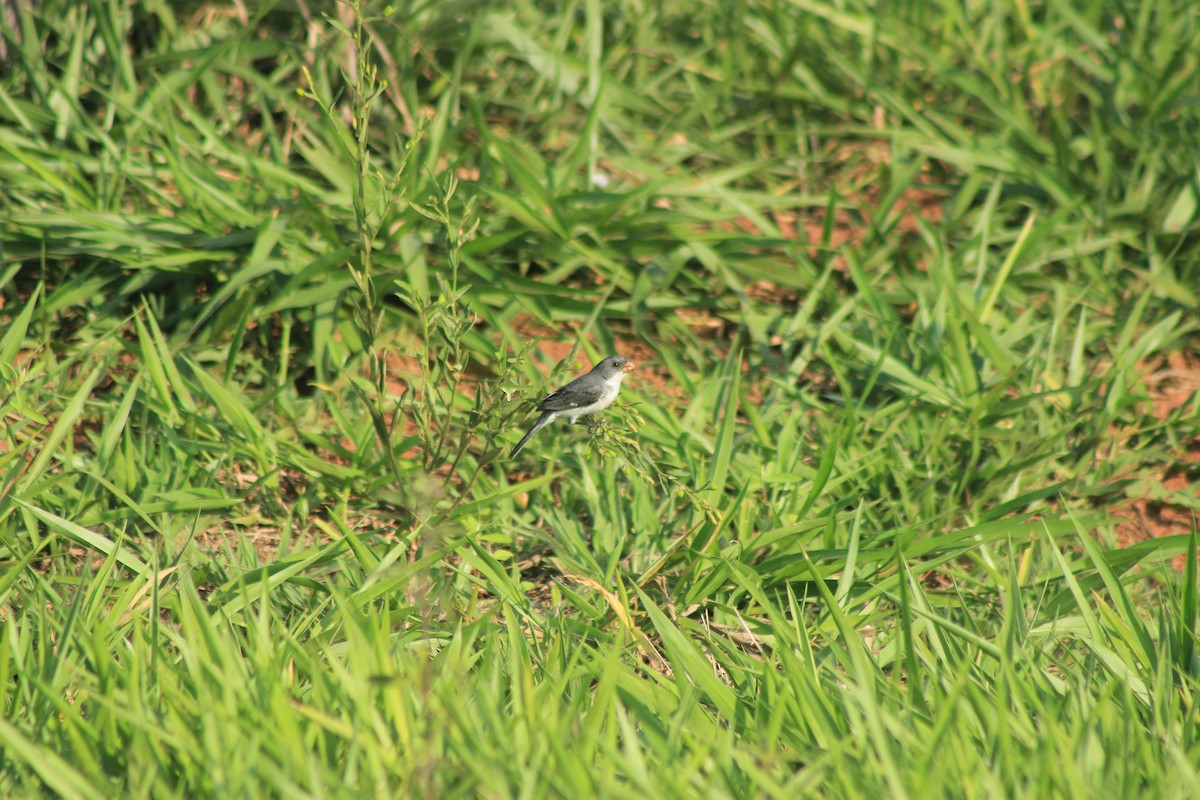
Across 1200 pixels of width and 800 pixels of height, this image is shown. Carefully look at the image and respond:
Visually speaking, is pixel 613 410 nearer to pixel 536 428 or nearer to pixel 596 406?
pixel 596 406

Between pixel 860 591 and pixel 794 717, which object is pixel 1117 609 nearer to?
pixel 860 591

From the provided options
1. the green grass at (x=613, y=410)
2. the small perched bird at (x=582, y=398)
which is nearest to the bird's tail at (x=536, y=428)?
the small perched bird at (x=582, y=398)

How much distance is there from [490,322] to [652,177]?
102 cm

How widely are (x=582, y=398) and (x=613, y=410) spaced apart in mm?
108

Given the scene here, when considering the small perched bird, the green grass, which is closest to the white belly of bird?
the small perched bird

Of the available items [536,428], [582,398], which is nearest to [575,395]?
[582,398]

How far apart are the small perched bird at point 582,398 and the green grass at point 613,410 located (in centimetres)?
7

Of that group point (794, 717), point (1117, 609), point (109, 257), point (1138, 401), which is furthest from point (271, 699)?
point (1138, 401)

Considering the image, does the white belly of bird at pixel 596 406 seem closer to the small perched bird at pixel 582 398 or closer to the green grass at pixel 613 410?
the small perched bird at pixel 582 398

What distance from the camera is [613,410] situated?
3133mm

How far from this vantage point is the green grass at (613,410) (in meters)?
2.23

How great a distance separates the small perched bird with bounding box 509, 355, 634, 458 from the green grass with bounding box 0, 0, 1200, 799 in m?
0.07

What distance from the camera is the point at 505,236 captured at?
13.3 ft

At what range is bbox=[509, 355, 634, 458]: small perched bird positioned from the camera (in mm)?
3148
